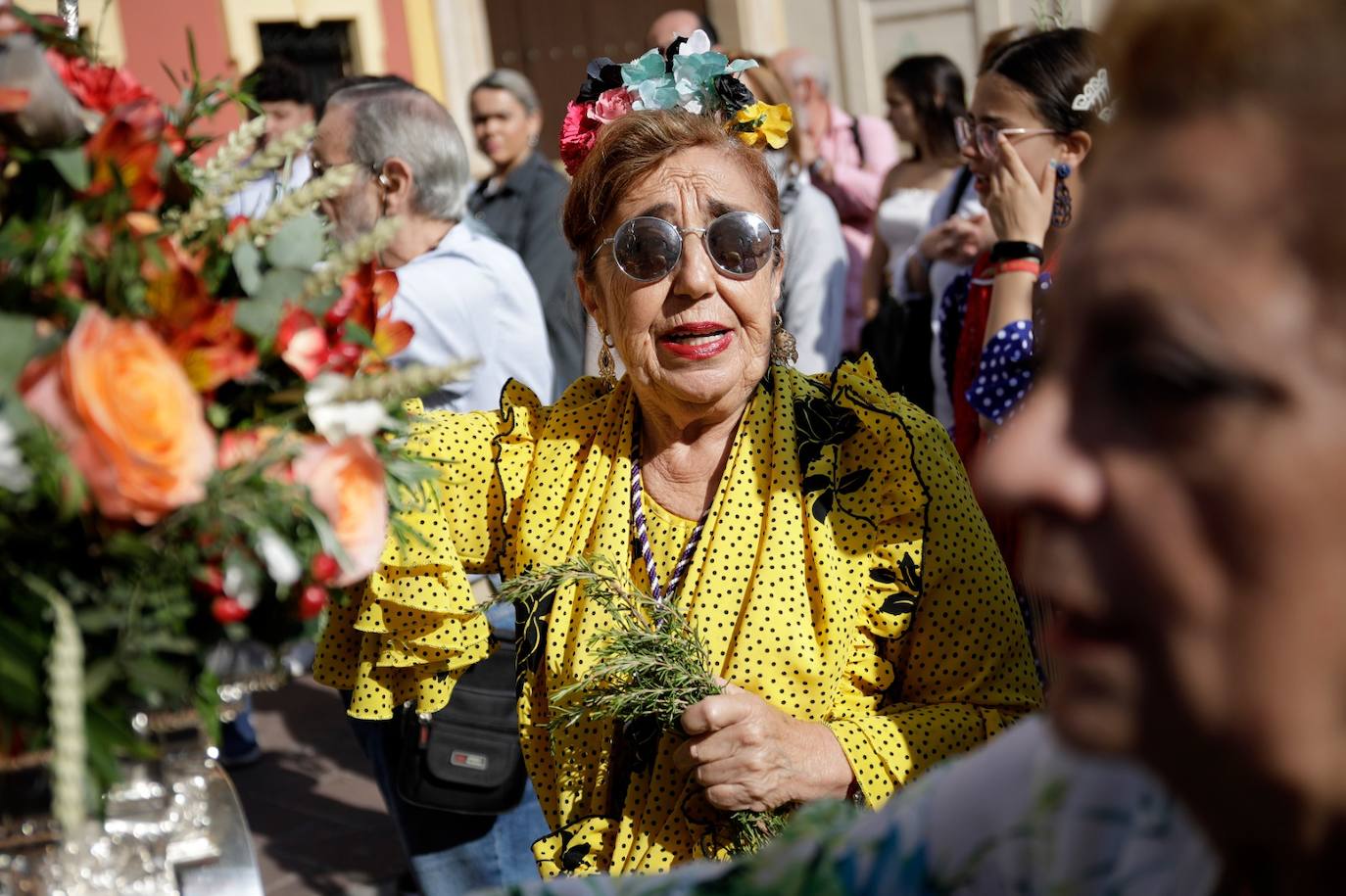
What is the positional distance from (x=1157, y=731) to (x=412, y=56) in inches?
539

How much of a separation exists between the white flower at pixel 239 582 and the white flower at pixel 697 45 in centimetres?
189

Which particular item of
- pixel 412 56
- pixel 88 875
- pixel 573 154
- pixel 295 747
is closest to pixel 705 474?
pixel 573 154

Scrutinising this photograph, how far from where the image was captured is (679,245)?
8.84 feet

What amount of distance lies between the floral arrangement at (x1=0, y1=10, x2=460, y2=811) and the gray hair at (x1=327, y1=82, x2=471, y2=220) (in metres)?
2.75

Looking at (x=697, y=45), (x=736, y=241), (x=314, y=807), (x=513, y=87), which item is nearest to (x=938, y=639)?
(x=736, y=241)

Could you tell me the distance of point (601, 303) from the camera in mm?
2885

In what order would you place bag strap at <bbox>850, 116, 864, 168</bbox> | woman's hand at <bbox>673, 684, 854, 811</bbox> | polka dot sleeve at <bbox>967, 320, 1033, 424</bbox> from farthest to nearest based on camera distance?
bag strap at <bbox>850, 116, 864, 168</bbox> → polka dot sleeve at <bbox>967, 320, 1033, 424</bbox> → woman's hand at <bbox>673, 684, 854, 811</bbox>

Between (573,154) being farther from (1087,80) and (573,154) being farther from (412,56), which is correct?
(412,56)

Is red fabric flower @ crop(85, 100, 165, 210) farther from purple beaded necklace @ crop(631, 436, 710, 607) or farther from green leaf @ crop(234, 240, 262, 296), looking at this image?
purple beaded necklace @ crop(631, 436, 710, 607)

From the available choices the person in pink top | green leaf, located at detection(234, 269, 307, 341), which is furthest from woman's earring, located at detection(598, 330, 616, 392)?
the person in pink top

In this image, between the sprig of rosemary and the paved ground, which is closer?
the sprig of rosemary

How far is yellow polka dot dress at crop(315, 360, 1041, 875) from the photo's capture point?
7.88 ft

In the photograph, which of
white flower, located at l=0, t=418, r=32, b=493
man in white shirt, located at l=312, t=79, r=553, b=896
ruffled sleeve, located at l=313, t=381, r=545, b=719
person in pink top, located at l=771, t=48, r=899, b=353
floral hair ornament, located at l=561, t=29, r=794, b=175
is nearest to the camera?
white flower, located at l=0, t=418, r=32, b=493

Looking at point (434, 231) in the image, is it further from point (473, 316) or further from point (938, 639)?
point (938, 639)
